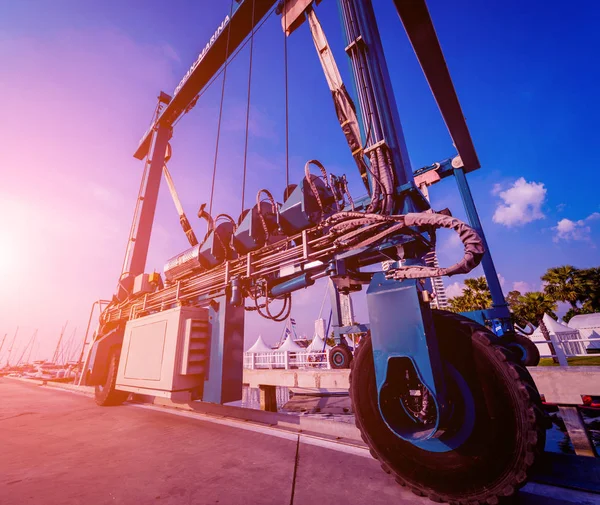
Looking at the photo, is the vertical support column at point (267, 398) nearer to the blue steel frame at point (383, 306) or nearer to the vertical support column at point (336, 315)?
the vertical support column at point (336, 315)

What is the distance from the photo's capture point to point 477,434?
1.84m

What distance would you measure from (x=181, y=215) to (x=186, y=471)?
32.1 feet

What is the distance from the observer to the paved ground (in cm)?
193

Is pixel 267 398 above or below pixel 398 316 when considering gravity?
below

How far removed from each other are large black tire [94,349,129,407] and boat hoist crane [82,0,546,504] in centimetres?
4

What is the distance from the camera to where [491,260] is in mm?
9242

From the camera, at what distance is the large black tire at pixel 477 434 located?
63.4 inches

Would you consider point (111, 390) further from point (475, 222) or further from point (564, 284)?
point (564, 284)

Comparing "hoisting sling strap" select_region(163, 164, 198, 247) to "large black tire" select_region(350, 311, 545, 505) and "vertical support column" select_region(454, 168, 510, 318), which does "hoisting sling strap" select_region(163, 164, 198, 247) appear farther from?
"vertical support column" select_region(454, 168, 510, 318)

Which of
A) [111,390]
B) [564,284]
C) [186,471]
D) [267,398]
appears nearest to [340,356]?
[267,398]

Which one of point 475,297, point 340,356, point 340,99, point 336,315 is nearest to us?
point 340,99

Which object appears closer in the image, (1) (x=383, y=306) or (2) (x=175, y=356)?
(1) (x=383, y=306)

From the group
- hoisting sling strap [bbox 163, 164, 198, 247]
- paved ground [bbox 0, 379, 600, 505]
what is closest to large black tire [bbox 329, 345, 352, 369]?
paved ground [bbox 0, 379, 600, 505]

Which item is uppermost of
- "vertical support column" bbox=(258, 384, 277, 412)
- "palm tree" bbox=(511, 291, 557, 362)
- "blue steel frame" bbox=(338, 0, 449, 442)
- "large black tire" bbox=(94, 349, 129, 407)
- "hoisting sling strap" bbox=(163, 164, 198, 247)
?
"hoisting sling strap" bbox=(163, 164, 198, 247)
